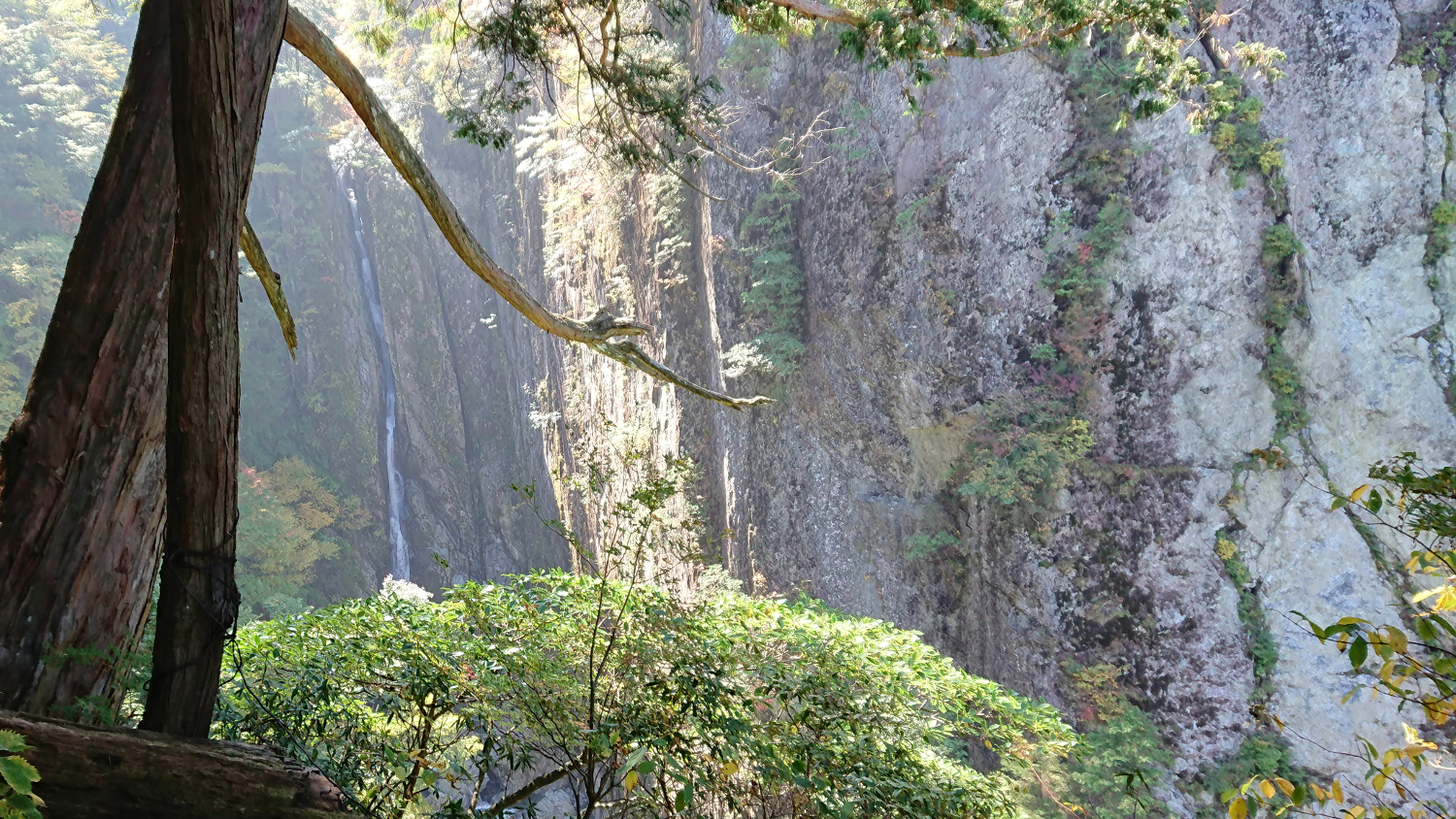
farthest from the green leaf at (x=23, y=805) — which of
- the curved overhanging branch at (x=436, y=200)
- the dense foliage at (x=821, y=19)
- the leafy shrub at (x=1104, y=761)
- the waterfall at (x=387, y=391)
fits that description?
the waterfall at (x=387, y=391)

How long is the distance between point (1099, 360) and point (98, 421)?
790cm

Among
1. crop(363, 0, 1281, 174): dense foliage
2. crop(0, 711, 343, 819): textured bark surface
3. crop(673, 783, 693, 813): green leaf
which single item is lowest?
crop(673, 783, 693, 813): green leaf

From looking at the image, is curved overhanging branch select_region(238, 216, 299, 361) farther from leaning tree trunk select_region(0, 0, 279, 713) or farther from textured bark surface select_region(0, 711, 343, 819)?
textured bark surface select_region(0, 711, 343, 819)

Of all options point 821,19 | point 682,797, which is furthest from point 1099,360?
point 682,797

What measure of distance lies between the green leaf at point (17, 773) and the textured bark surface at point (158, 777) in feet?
2.21

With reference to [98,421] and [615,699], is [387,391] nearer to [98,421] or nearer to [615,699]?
[615,699]

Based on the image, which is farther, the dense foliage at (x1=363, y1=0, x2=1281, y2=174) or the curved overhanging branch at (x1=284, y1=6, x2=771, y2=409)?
the dense foliage at (x1=363, y1=0, x2=1281, y2=174)

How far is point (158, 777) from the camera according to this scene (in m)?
1.54

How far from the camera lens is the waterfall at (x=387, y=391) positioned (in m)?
19.0

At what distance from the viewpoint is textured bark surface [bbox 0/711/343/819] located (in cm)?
145

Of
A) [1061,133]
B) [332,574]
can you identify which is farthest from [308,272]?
[1061,133]

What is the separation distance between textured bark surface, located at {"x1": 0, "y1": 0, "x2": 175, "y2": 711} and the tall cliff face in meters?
7.20

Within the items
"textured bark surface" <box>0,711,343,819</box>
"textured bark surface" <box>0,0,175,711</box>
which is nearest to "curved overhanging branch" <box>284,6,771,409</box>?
"textured bark surface" <box>0,0,175,711</box>

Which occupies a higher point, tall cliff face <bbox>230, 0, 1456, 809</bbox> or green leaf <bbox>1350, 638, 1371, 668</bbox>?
tall cliff face <bbox>230, 0, 1456, 809</bbox>
